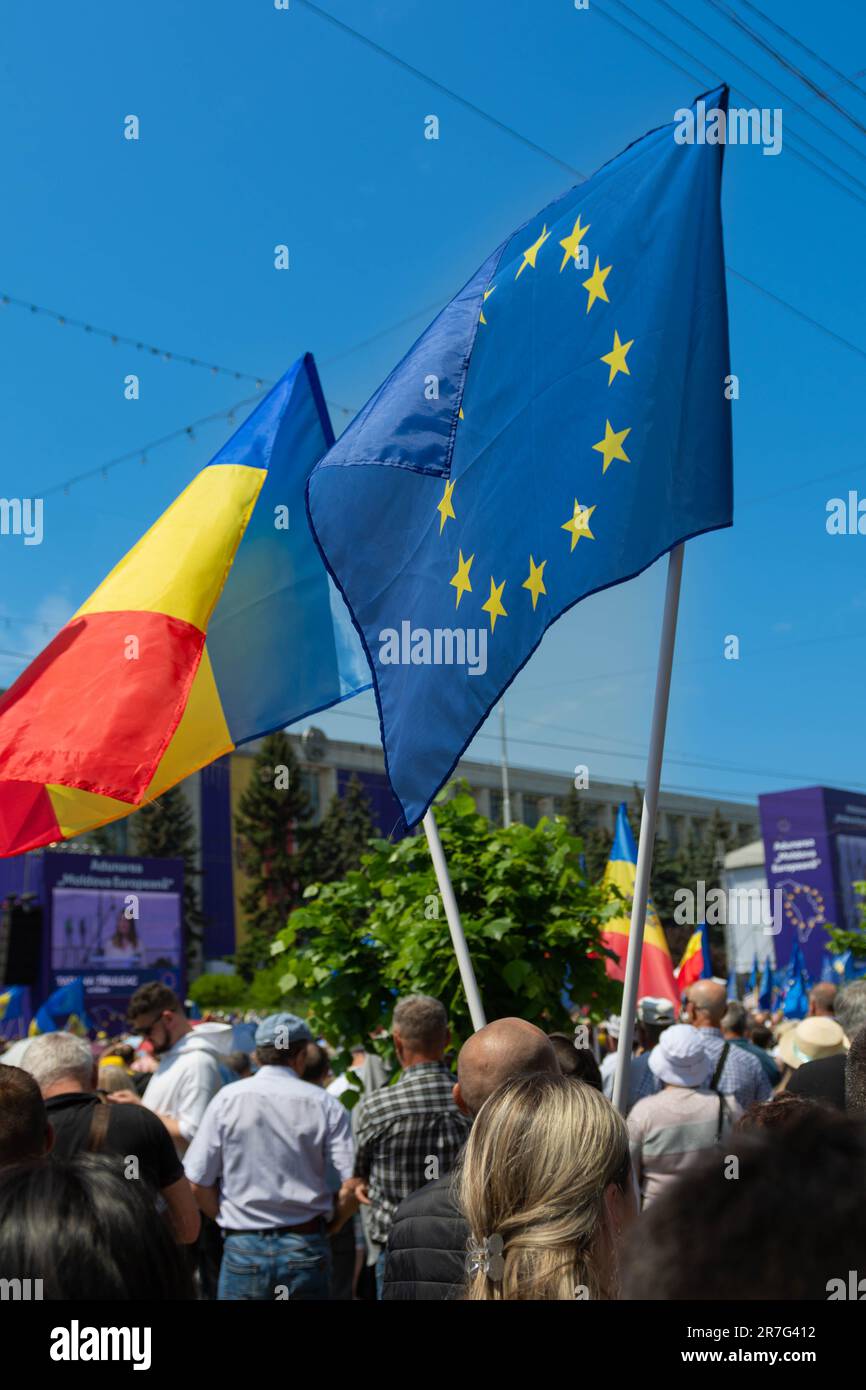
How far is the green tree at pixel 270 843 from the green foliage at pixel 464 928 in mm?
63037

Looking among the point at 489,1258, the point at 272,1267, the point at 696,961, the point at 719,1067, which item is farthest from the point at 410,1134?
the point at 696,961

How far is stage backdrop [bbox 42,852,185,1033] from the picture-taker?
3431 cm

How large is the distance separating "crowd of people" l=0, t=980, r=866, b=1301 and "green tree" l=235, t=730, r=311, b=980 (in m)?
62.0

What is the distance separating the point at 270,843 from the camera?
7250 cm

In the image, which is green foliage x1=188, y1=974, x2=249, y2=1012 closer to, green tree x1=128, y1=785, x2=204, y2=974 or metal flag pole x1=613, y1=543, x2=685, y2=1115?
green tree x1=128, y1=785, x2=204, y2=974

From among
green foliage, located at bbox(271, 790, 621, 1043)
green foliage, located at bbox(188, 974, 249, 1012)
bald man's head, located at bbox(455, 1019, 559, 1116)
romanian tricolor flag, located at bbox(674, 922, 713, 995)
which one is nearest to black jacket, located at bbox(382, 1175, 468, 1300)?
bald man's head, located at bbox(455, 1019, 559, 1116)

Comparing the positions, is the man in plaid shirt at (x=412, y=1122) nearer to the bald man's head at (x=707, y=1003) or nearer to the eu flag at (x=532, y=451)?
the eu flag at (x=532, y=451)

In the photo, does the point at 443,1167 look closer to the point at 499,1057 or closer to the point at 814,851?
the point at 499,1057

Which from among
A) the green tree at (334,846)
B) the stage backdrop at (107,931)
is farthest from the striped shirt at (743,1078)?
the green tree at (334,846)

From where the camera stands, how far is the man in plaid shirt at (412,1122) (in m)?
5.23

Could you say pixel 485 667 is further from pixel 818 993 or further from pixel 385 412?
pixel 818 993

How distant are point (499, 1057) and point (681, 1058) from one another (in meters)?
2.48

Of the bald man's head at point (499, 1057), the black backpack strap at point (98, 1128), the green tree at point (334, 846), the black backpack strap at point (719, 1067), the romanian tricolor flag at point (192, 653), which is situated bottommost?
the black backpack strap at point (719, 1067)

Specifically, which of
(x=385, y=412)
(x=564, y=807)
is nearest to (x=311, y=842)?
(x=564, y=807)
